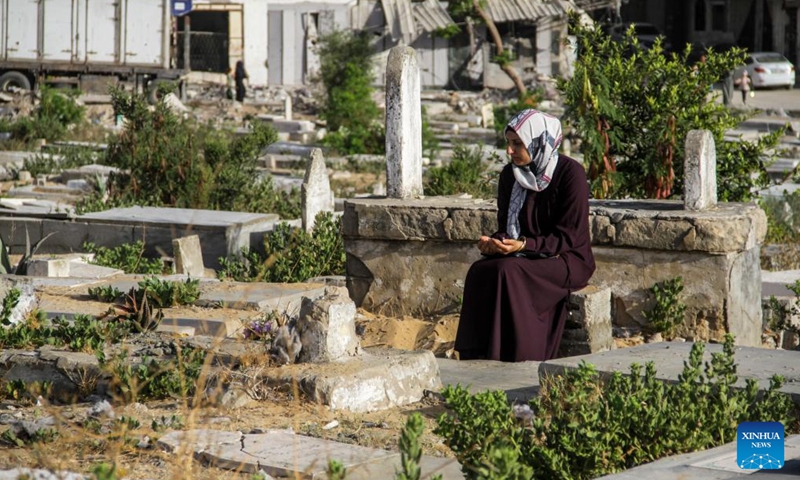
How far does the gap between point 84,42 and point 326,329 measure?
85.0 feet

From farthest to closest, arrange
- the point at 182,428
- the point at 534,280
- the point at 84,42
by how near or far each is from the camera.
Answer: the point at 84,42 < the point at 534,280 < the point at 182,428

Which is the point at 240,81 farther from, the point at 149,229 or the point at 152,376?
the point at 152,376

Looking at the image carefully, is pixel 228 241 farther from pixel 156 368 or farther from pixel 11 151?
pixel 11 151

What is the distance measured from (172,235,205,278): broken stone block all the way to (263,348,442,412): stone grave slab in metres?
4.19

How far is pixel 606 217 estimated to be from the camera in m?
7.32

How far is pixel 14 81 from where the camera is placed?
29.5 m

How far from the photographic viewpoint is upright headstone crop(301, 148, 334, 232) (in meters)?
9.97

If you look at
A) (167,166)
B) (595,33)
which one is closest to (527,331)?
(595,33)

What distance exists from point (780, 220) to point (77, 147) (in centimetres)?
1129

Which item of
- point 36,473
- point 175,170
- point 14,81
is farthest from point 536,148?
point 14,81

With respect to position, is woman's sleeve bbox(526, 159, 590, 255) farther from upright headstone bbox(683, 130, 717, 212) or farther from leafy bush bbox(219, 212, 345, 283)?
leafy bush bbox(219, 212, 345, 283)

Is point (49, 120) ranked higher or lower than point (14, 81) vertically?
lower

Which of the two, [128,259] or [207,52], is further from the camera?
[207,52]

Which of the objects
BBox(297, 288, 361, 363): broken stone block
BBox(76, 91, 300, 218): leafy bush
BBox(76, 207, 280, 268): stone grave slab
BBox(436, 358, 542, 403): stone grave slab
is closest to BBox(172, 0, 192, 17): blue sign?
BBox(76, 91, 300, 218): leafy bush
